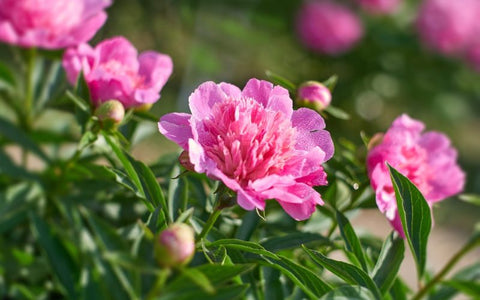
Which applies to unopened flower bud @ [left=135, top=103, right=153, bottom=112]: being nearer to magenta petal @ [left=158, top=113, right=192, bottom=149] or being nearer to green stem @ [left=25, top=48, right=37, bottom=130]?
magenta petal @ [left=158, top=113, right=192, bottom=149]

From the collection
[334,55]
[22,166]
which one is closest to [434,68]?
[334,55]

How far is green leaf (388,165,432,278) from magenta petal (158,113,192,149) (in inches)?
9.0

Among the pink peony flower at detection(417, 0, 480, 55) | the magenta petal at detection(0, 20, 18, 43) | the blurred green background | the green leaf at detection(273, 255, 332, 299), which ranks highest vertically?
the green leaf at detection(273, 255, 332, 299)

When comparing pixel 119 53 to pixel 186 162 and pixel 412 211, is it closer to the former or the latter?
pixel 186 162

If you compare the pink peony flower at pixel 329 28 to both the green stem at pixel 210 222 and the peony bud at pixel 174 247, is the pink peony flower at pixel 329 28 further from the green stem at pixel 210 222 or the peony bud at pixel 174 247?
the peony bud at pixel 174 247

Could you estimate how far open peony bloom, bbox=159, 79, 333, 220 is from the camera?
2.22ft

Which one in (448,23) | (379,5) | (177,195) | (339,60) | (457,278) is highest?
(177,195)

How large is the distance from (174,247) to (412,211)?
1.10ft

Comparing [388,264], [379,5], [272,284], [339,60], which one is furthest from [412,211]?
[339,60]

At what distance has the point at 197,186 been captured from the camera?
3.05 feet

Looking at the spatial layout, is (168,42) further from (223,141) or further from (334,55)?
(223,141)

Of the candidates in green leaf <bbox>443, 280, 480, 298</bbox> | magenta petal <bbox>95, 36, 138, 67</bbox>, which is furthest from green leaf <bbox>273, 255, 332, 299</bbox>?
magenta petal <bbox>95, 36, 138, 67</bbox>

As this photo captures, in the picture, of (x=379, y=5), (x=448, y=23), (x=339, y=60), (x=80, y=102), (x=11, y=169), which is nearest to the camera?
(x=80, y=102)

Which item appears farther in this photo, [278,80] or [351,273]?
[278,80]
